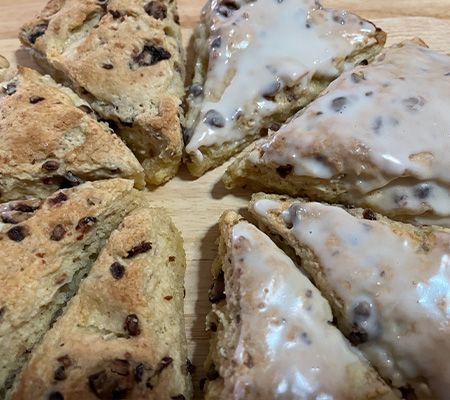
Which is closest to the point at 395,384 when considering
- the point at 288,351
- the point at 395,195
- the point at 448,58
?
the point at 288,351

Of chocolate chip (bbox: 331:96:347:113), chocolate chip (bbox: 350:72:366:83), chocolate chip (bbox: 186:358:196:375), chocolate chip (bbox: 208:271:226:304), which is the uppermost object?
chocolate chip (bbox: 350:72:366:83)

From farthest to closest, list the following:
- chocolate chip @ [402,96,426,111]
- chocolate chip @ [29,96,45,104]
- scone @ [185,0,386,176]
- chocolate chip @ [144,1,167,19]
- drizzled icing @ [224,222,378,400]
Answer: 1. chocolate chip @ [144,1,167,19]
2. scone @ [185,0,386,176]
3. chocolate chip @ [29,96,45,104]
4. chocolate chip @ [402,96,426,111]
5. drizzled icing @ [224,222,378,400]

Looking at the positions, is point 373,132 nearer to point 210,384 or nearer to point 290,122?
point 290,122

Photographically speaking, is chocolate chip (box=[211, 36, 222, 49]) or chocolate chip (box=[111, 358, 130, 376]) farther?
chocolate chip (box=[211, 36, 222, 49])

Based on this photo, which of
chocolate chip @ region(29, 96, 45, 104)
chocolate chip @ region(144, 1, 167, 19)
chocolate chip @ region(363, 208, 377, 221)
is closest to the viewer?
chocolate chip @ region(363, 208, 377, 221)

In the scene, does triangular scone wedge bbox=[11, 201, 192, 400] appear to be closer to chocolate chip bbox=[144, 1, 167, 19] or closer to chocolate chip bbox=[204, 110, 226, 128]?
chocolate chip bbox=[204, 110, 226, 128]

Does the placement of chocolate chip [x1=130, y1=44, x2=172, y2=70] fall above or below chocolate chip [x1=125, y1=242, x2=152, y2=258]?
above

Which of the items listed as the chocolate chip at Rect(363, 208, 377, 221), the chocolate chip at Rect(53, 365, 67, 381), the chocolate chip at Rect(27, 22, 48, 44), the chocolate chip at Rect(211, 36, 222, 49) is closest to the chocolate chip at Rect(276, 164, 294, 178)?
the chocolate chip at Rect(363, 208, 377, 221)
